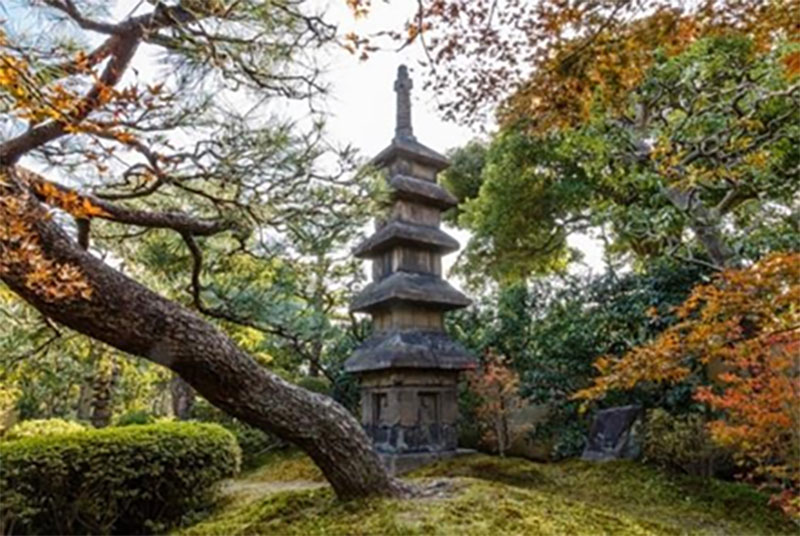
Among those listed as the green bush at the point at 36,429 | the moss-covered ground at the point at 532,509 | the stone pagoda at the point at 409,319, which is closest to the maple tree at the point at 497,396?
the stone pagoda at the point at 409,319

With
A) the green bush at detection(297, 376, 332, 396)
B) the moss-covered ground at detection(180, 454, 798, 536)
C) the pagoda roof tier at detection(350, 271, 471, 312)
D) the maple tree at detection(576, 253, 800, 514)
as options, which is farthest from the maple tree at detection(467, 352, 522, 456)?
the maple tree at detection(576, 253, 800, 514)

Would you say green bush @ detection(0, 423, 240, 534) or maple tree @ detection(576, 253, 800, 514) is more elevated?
maple tree @ detection(576, 253, 800, 514)

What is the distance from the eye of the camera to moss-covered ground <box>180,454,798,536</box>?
118 inches

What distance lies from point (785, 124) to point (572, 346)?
375 centimetres

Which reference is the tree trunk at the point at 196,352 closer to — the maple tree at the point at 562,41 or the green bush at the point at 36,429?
the maple tree at the point at 562,41

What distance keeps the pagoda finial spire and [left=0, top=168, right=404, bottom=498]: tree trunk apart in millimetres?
5819

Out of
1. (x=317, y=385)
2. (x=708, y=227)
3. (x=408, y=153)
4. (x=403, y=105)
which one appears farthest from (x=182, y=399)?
(x=708, y=227)

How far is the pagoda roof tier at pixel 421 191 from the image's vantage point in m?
7.86

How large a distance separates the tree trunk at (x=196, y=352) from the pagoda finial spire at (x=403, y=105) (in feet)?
19.1

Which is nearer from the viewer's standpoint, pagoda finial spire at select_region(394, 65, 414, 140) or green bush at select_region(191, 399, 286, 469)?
pagoda finial spire at select_region(394, 65, 414, 140)

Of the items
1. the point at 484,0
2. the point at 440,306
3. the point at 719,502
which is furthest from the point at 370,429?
the point at 484,0

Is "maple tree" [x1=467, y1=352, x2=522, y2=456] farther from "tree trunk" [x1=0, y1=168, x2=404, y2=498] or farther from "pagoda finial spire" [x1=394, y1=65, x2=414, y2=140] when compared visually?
"tree trunk" [x1=0, y1=168, x2=404, y2=498]

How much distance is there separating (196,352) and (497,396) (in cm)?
567

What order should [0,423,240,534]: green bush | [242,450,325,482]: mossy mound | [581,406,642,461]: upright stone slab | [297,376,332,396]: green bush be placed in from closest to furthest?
1. [0,423,240,534]: green bush
2. [581,406,642,461]: upright stone slab
3. [242,450,325,482]: mossy mound
4. [297,376,332,396]: green bush
